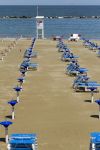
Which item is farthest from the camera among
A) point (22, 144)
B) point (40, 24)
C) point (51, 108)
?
point (40, 24)

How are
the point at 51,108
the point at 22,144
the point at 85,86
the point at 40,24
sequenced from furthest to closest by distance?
the point at 40,24 < the point at 85,86 < the point at 51,108 < the point at 22,144

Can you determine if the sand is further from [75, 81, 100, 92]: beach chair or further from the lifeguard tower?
the lifeguard tower

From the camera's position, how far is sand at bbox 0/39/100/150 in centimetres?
1739

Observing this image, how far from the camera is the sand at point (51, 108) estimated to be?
685 inches

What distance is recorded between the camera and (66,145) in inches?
652

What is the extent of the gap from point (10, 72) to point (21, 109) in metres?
10.8

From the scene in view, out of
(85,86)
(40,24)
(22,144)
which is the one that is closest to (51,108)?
(85,86)

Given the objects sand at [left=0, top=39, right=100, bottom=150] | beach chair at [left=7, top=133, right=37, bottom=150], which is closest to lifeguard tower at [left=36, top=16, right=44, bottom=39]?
sand at [left=0, top=39, right=100, bottom=150]

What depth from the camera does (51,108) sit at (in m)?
21.7

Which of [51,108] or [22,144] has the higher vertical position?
[22,144]

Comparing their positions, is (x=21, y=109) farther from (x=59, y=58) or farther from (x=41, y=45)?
(x=41, y=45)

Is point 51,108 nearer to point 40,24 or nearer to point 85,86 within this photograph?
point 85,86

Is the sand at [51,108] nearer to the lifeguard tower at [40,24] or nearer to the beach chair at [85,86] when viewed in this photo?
the beach chair at [85,86]

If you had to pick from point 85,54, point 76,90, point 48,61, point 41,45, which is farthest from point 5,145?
point 41,45
